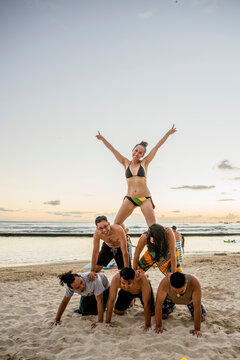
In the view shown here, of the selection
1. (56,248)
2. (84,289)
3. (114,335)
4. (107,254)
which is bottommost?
(56,248)

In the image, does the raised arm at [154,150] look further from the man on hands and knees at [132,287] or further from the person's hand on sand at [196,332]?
the person's hand on sand at [196,332]

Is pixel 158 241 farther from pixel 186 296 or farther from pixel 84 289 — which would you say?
pixel 84 289

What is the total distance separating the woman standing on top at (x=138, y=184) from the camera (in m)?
5.10

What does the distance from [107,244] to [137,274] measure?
1.09m

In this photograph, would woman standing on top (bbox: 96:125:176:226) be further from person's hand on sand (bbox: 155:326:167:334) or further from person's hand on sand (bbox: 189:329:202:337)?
person's hand on sand (bbox: 189:329:202:337)

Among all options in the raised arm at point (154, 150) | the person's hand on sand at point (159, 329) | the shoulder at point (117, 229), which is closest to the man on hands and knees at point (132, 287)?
the person's hand on sand at point (159, 329)

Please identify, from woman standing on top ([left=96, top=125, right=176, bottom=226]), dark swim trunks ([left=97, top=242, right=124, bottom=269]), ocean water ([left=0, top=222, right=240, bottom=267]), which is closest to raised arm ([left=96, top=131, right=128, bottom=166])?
woman standing on top ([left=96, top=125, right=176, bottom=226])

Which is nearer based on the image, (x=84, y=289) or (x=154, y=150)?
(x=84, y=289)

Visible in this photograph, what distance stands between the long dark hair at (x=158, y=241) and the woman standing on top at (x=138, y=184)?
0.63 meters

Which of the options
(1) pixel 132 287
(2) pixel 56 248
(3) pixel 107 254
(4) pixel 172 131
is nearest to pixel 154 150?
(4) pixel 172 131

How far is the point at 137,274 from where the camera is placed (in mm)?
4320

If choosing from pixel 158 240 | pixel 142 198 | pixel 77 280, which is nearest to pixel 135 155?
pixel 142 198

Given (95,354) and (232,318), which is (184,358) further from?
(232,318)

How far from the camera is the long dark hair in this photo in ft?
14.1
